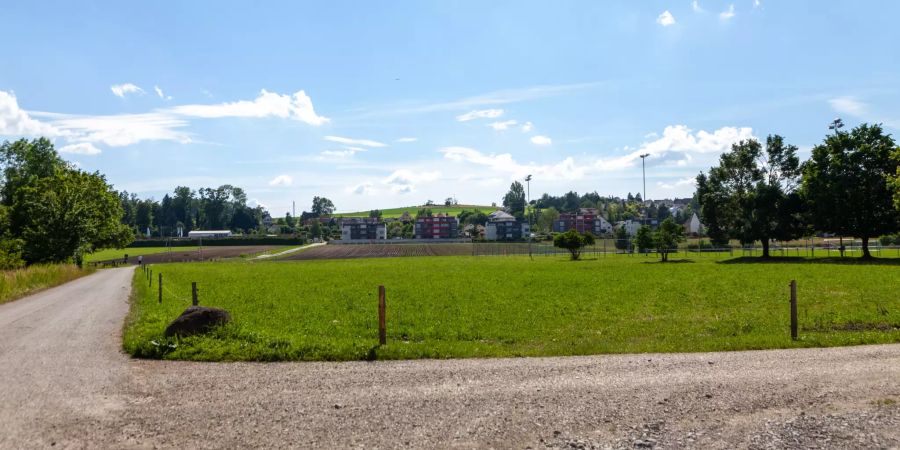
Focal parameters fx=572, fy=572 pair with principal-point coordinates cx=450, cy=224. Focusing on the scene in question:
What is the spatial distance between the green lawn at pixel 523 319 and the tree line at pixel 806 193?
29398 millimetres

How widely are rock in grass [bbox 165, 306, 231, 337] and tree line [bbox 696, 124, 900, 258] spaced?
51.1m

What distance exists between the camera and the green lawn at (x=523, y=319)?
499 inches

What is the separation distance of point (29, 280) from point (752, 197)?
67174 mm

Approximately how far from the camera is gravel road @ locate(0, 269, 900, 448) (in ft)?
23.0

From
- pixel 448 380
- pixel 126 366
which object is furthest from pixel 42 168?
pixel 448 380

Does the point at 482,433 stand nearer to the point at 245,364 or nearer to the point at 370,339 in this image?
the point at 245,364

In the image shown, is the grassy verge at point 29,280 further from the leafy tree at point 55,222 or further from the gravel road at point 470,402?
the gravel road at point 470,402

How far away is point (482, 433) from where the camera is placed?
7.11m

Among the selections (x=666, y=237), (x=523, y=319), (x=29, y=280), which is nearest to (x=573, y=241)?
(x=666, y=237)

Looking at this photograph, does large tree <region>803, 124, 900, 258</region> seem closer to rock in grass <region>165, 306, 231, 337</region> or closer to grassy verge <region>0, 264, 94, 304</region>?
rock in grass <region>165, 306, 231, 337</region>

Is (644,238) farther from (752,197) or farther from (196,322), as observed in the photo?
(196,322)

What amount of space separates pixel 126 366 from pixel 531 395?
26.7ft

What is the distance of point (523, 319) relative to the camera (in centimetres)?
1802

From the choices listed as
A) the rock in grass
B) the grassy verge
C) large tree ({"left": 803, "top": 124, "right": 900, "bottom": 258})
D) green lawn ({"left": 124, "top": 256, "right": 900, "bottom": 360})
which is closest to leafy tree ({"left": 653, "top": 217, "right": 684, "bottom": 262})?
large tree ({"left": 803, "top": 124, "right": 900, "bottom": 258})
